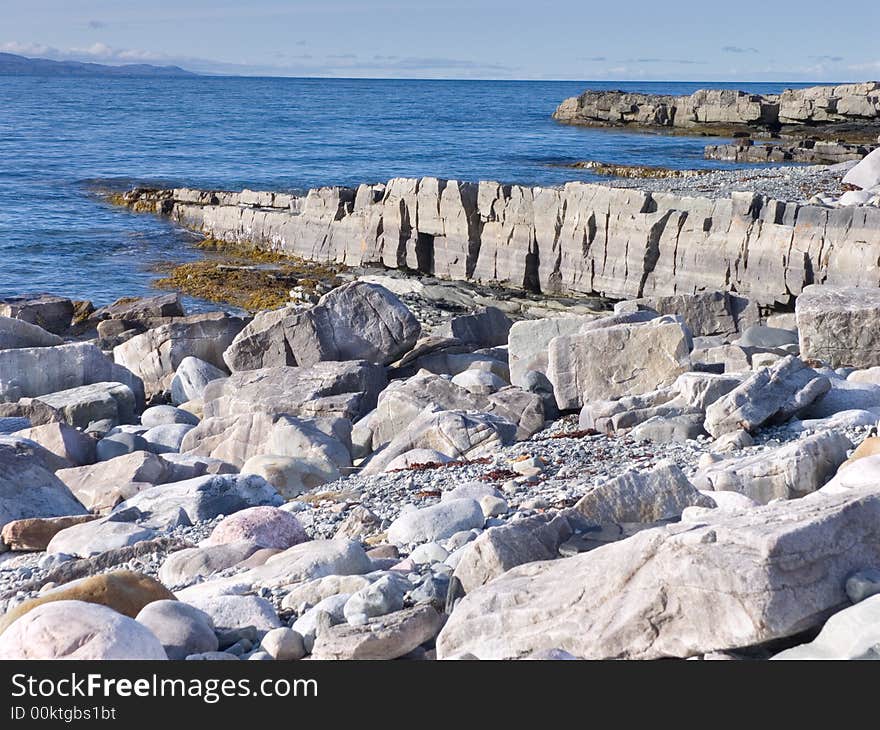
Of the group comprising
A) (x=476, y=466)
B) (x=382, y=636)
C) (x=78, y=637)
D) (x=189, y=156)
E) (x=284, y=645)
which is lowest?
(x=476, y=466)

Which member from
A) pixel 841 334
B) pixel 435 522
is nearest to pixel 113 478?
pixel 435 522

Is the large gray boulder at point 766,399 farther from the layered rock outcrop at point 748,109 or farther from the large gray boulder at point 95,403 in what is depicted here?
the layered rock outcrop at point 748,109

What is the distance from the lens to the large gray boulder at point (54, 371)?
40.8 ft

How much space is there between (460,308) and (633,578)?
50.4 feet

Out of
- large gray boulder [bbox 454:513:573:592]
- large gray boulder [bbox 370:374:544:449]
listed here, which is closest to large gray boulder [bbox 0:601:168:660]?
large gray boulder [bbox 454:513:573:592]

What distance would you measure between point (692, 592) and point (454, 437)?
5.14 metres

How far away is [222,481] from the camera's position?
7.82 metres

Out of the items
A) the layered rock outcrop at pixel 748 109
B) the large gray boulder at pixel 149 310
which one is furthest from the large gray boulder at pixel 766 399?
the layered rock outcrop at pixel 748 109

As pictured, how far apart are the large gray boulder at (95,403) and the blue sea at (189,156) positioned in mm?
9661

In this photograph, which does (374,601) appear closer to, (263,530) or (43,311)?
(263,530)

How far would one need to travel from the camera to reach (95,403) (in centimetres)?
1157

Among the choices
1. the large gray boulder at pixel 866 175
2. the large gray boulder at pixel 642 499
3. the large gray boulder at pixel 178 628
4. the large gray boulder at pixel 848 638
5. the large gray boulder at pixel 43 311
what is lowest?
the large gray boulder at pixel 43 311

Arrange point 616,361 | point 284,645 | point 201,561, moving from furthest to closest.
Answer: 1. point 616,361
2. point 201,561
3. point 284,645

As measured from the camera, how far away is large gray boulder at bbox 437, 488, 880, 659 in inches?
148
